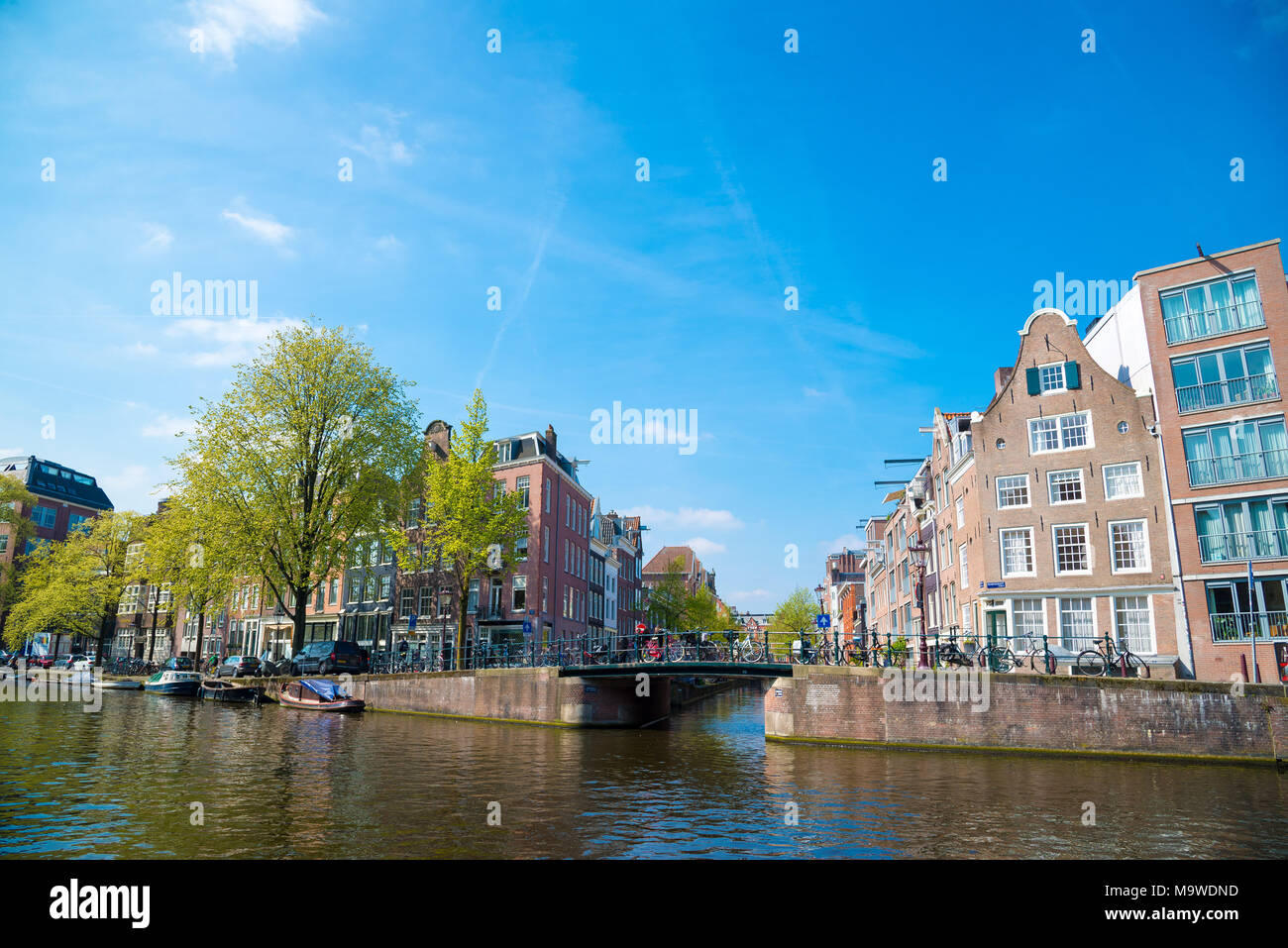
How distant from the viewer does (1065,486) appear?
30984mm

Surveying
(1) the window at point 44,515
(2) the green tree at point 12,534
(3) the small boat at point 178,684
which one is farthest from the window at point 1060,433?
(1) the window at point 44,515

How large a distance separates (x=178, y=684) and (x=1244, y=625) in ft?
169

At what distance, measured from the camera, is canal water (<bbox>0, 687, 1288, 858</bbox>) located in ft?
36.7

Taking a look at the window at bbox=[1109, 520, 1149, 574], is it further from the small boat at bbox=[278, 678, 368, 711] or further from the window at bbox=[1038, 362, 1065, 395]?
the small boat at bbox=[278, 678, 368, 711]

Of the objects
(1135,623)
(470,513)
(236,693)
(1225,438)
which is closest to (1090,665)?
(1135,623)

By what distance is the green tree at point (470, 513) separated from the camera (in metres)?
39.8

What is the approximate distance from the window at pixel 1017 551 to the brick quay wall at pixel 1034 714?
834 cm

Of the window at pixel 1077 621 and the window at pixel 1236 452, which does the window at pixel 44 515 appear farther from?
the window at pixel 1236 452

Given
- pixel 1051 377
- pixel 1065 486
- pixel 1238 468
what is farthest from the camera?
pixel 1051 377

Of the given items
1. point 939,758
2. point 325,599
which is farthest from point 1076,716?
point 325,599

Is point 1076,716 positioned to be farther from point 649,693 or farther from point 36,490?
point 36,490

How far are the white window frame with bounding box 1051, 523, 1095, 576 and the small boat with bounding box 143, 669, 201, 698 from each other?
45.0m

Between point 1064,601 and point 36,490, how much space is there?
322 ft

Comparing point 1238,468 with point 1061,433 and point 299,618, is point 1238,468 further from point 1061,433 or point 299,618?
point 299,618
